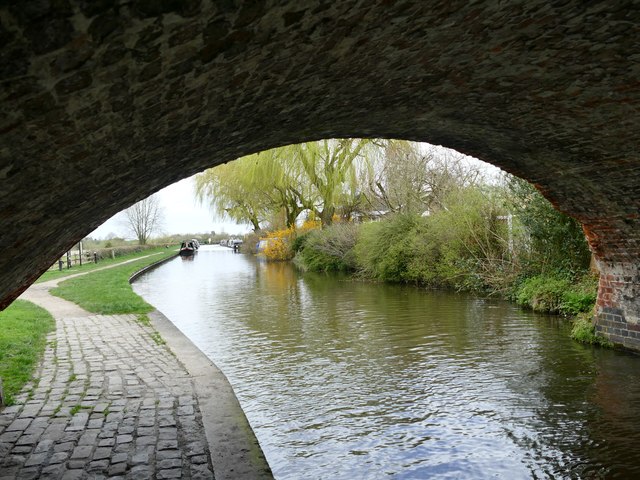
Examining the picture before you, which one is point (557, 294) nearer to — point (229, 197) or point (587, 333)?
point (587, 333)

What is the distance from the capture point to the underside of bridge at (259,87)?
1833 millimetres

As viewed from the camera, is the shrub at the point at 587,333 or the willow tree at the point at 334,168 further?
the willow tree at the point at 334,168

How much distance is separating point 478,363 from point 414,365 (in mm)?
860

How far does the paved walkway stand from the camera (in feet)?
13.0

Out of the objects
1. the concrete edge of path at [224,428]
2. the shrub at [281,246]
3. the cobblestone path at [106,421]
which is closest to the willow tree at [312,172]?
the shrub at [281,246]

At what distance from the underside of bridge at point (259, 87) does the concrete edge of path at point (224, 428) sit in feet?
6.35

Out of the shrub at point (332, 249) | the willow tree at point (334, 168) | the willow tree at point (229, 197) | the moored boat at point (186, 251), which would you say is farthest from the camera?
the moored boat at point (186, 251)

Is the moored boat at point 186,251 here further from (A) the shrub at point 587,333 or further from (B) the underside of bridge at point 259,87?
(B) the underside of bridge at point 259,87

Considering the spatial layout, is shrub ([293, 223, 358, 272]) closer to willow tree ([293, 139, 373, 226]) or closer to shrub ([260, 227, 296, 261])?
willow tree ([293, 139, 373, 226])

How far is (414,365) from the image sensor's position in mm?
7492

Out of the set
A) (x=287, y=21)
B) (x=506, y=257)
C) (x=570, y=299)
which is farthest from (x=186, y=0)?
(x=506, y=257)

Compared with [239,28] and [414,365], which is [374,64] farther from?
[414,365]

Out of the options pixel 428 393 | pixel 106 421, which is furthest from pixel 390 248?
pixel 106 421

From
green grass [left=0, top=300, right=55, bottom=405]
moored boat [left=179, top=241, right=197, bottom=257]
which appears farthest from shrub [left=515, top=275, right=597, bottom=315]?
moored boat [left=179, top=241, right=197, bottom=257]
